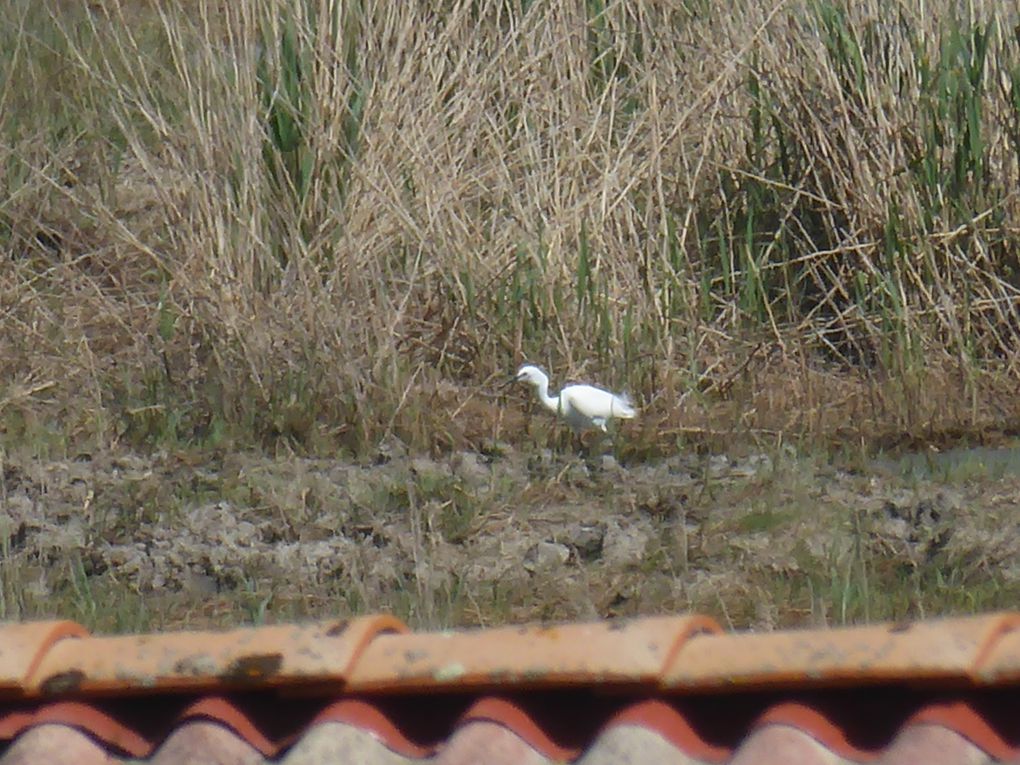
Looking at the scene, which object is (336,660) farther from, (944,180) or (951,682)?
(944,180)

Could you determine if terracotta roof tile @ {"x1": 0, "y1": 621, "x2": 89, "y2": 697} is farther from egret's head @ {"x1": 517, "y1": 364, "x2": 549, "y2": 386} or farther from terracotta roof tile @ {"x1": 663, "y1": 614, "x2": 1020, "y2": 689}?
egret's head @ {"x1": 517, "y1": 364, "x2": 549, "y2": 386}

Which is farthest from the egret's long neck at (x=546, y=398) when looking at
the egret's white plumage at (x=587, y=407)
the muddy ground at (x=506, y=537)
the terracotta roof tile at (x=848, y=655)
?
the terracotta roof tile at (x=848, y=655)

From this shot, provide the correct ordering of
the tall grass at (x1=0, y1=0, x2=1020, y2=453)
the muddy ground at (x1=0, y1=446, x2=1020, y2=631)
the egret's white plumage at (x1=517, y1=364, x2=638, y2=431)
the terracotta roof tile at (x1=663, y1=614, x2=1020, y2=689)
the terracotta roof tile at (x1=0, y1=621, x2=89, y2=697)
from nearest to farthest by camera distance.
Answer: the terracotta roof tile at (x1=663, y1=614, x2=1020, y2=689), the terracotta roof tile at (x1=0, y1=621, x2=89, y2=697), the muddy ground at (x1=0, y1=446, x2=1020, y2=631), the egret's white plumage at (x1=517, y1=364, x2=638, y2=431), the tall grass at (x1=0, y1=0, x2=1020, y2=453)

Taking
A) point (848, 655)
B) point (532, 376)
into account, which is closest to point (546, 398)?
point (532, 376)

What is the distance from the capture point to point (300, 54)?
6.64 m

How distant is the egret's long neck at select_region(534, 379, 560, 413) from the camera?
5.58m

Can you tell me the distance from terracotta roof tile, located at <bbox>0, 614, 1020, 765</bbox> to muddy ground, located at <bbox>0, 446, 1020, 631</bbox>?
1779mm

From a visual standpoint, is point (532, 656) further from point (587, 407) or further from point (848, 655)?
point (587, 407)

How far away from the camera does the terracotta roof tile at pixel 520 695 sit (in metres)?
1.89

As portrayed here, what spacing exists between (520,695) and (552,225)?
450 cm

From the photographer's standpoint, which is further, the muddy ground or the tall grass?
the tall grass

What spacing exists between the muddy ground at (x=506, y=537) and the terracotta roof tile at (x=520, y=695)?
5.84 feet

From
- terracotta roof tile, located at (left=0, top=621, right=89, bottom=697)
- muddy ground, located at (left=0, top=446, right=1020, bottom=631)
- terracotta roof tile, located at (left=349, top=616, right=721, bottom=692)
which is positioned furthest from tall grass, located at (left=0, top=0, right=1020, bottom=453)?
terracotta roof tile, located at (left=349, top=616, right=721, bottom=692)

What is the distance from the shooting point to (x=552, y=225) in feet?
21.1
